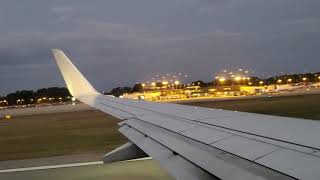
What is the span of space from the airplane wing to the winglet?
21.5 ft

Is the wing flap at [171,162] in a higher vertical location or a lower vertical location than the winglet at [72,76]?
lower

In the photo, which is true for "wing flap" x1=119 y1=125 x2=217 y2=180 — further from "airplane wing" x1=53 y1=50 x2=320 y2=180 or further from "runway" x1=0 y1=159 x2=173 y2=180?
"runway" x1=0 y1=159 x2=173 y2=180

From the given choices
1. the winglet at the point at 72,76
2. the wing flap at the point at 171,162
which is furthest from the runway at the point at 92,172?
the wing flap at the point at 171,162

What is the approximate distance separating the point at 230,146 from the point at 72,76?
1008 centimetres

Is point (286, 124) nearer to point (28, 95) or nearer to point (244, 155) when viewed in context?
point (244, 155)

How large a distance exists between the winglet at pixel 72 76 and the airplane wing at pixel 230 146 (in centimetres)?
655

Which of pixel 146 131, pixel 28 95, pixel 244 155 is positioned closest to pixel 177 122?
pixel 146 131

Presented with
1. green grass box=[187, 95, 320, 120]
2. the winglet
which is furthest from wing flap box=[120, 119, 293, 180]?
green grass box=[187, 95, 320, 120]

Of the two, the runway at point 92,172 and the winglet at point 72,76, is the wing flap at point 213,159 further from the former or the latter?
the winglet at point 72,76

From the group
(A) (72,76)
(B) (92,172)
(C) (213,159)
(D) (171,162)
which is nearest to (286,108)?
(A) (72,76)

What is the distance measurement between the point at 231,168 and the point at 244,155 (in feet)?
0.99

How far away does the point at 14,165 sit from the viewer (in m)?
14.3

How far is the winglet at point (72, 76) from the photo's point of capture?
13.2 meters

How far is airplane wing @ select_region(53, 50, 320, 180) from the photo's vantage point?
125 inches
